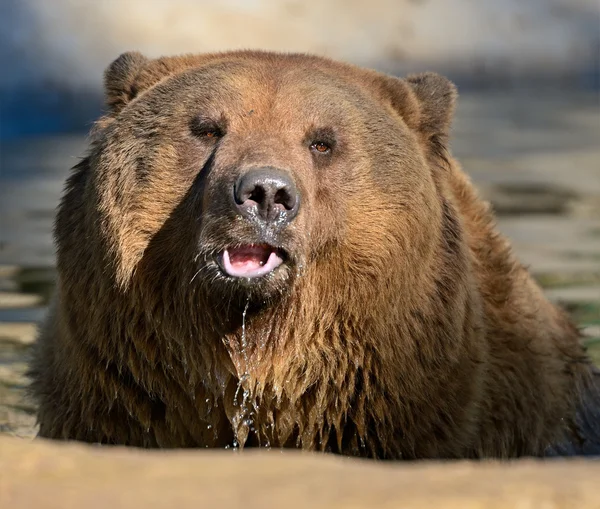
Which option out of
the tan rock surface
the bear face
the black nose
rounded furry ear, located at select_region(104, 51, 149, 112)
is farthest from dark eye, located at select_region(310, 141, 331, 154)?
the tan rock surface

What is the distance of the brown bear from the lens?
17.0 ft

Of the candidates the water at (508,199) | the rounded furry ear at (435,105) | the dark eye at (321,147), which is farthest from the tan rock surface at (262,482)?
the rounded furry ear at (435,105)

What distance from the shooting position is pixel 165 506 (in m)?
2.87

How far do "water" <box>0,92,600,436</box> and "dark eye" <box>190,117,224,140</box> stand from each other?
3.65 ft

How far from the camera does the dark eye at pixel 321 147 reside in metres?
5.34

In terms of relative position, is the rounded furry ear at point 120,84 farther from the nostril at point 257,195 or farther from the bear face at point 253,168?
the nostril at point 257,195

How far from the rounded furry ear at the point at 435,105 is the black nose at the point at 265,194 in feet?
4.18

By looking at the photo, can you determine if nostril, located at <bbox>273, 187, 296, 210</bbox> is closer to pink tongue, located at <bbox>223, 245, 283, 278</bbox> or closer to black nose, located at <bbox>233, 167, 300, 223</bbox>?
black nose, located at <bbox>233, 167, 300, 223</bbox>

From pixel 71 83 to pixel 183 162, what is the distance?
8946mm

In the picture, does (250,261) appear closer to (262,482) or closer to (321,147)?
(321,147)

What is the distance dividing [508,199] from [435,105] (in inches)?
207

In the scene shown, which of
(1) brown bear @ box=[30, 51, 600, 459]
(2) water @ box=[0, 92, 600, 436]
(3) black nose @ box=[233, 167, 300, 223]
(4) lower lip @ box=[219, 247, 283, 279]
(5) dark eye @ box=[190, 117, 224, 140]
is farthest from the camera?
(2) water @ box=[0, 92, 600, 436]

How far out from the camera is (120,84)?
18.8 ft

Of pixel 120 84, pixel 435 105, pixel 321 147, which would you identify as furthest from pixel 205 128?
pixel 435 105
